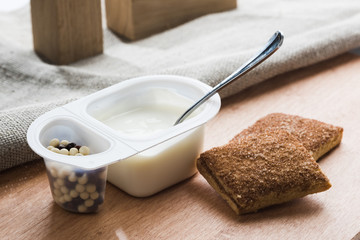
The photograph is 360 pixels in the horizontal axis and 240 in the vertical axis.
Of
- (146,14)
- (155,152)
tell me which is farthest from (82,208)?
(146,14)

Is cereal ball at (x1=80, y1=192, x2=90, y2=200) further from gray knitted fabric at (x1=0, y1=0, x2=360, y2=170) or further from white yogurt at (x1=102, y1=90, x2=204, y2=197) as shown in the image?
gray knitted fabric at (x1=0, y1=0, x2=360, y2=170)

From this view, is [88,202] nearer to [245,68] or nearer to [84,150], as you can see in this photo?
[84,150]

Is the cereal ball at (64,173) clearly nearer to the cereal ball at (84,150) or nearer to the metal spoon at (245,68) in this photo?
the cereal ball at (84,150)

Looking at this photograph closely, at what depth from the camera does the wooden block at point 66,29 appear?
49.9 inches

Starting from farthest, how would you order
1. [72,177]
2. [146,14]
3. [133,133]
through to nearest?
[146,14] → [133,133] → [72,177]

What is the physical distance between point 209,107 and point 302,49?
509mm

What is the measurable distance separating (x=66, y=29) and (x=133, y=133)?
0.47 meters

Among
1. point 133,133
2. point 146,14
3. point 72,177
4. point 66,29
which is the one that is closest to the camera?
point 72,177

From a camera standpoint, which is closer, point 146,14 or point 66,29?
point 66,29

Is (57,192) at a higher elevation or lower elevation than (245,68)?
lower

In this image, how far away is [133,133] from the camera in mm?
933

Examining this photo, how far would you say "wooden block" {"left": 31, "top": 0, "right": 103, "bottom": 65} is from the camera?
1268mm

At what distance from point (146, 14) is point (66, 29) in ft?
0.91

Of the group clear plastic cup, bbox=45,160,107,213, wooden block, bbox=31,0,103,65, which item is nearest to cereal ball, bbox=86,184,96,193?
clear plastic cup, bbox=45,160,107,213
